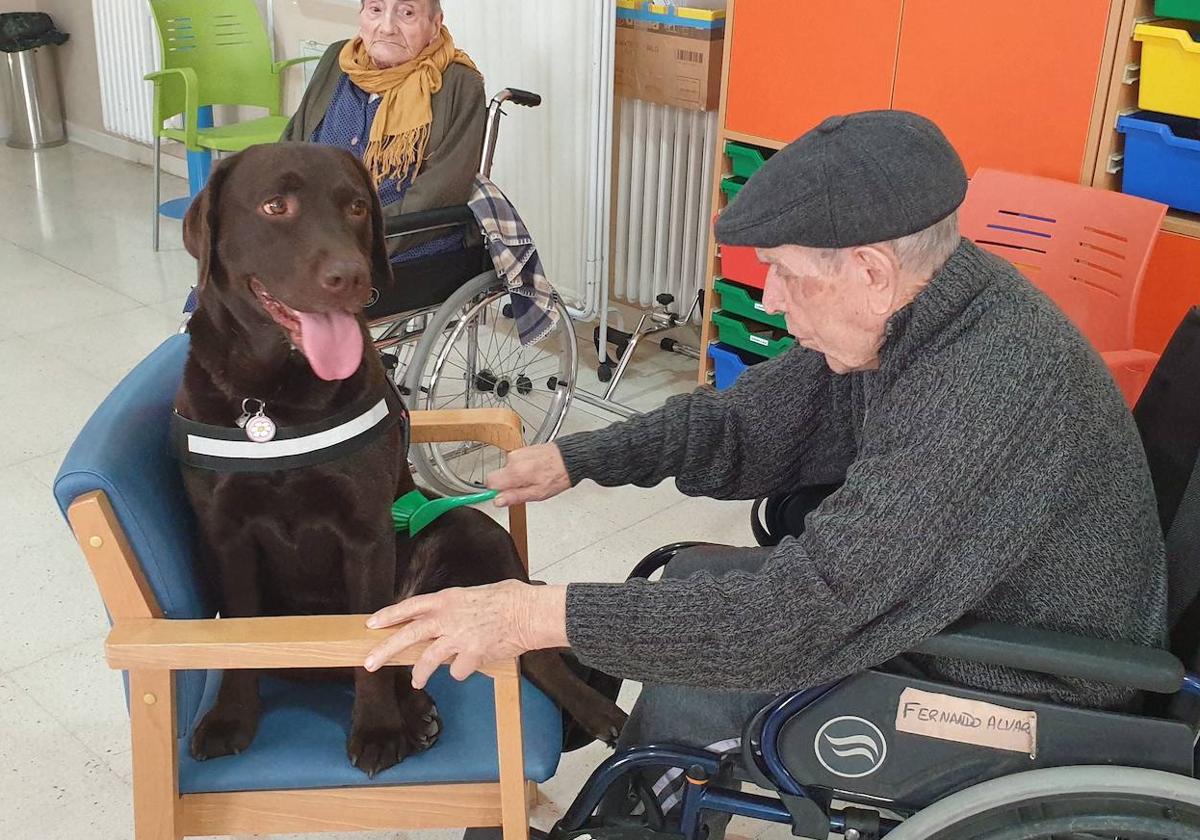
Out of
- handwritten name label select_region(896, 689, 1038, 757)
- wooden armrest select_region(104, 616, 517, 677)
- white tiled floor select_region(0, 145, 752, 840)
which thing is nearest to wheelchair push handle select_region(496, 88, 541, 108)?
white tiled floor select_region(0, 145, 752, 840)

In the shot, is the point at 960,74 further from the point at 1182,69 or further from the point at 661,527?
the point at 661,527

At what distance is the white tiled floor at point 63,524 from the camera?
1.99 metres

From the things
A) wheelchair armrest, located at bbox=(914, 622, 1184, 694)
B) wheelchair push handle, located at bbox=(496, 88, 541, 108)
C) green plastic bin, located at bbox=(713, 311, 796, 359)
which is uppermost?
wheelchair push handle, located at bbox=(496, 88, 541, 108)

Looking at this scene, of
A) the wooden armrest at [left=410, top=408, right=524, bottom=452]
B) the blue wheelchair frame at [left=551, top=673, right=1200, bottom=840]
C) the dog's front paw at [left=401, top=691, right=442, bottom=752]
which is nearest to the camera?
the blue wheelchair frame at [left=551, top=673, right=1200, bottom=840]

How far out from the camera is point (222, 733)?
1351mm

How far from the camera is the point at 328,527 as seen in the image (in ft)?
4.67

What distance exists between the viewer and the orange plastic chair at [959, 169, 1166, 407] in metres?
2.27

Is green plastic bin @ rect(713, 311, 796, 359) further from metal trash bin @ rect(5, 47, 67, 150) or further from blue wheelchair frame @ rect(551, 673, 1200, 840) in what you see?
metal trash bin @ rect(5, 47, 67, 150)

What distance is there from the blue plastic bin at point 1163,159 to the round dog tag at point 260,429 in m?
1.85

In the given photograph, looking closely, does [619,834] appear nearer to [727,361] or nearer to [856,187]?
[856,187]

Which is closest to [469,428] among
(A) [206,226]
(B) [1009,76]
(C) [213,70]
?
(A) [206,226]

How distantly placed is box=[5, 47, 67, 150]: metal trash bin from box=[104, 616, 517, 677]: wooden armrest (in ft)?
18.2

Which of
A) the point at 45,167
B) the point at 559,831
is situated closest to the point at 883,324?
the point at 559,831

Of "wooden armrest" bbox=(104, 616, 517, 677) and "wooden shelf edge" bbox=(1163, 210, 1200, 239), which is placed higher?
"wooden shelf edge" bbox=(1163, 210, 1200, 239)
